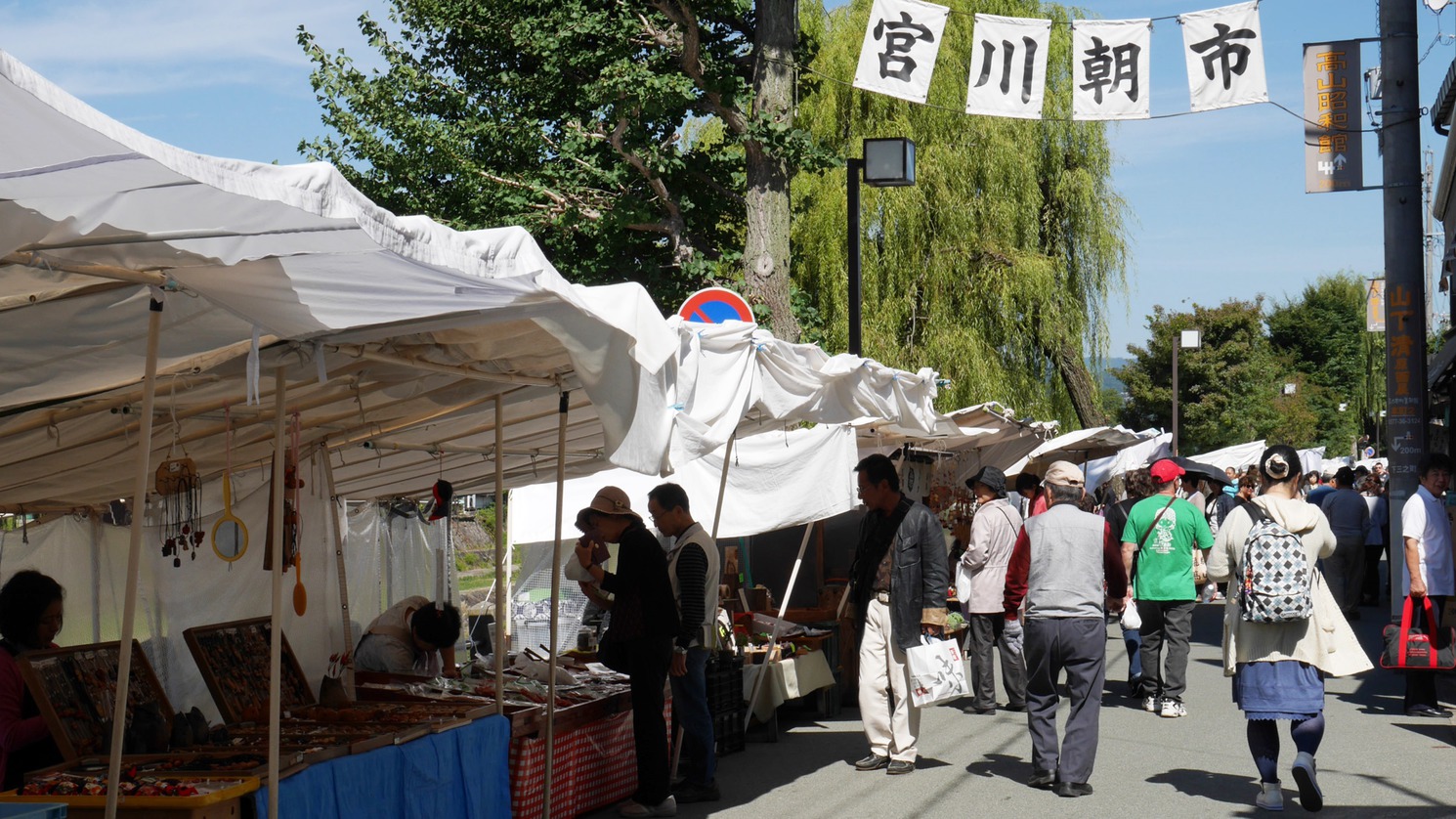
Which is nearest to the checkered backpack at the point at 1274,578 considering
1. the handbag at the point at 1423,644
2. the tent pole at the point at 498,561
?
the handbag at the point at 1423,644

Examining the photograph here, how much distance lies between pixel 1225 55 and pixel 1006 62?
1795 mm

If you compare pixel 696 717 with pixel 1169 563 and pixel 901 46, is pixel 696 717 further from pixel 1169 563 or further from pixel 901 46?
pixel 901 46

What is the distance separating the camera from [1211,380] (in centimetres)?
4975

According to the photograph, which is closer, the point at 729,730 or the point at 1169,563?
the point at 729,730

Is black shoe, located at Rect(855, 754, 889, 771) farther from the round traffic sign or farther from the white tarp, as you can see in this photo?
the round traffic sign

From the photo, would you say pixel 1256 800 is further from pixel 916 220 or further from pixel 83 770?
pixel 916 220

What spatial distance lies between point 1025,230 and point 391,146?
10.1 metres

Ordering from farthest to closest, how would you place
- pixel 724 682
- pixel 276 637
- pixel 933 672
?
pixel 724 682 < pixel 933 672 < pixel 276 637

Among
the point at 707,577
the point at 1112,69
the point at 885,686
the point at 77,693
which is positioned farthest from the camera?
the point at 1112,69

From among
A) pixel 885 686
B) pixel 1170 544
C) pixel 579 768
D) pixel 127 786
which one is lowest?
pixel 579 768

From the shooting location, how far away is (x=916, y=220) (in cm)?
2073

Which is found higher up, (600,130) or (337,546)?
(600,130)

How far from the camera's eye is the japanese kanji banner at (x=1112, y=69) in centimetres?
1128

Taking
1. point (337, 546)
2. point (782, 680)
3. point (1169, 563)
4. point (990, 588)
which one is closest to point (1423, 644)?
point (1169, 563)
